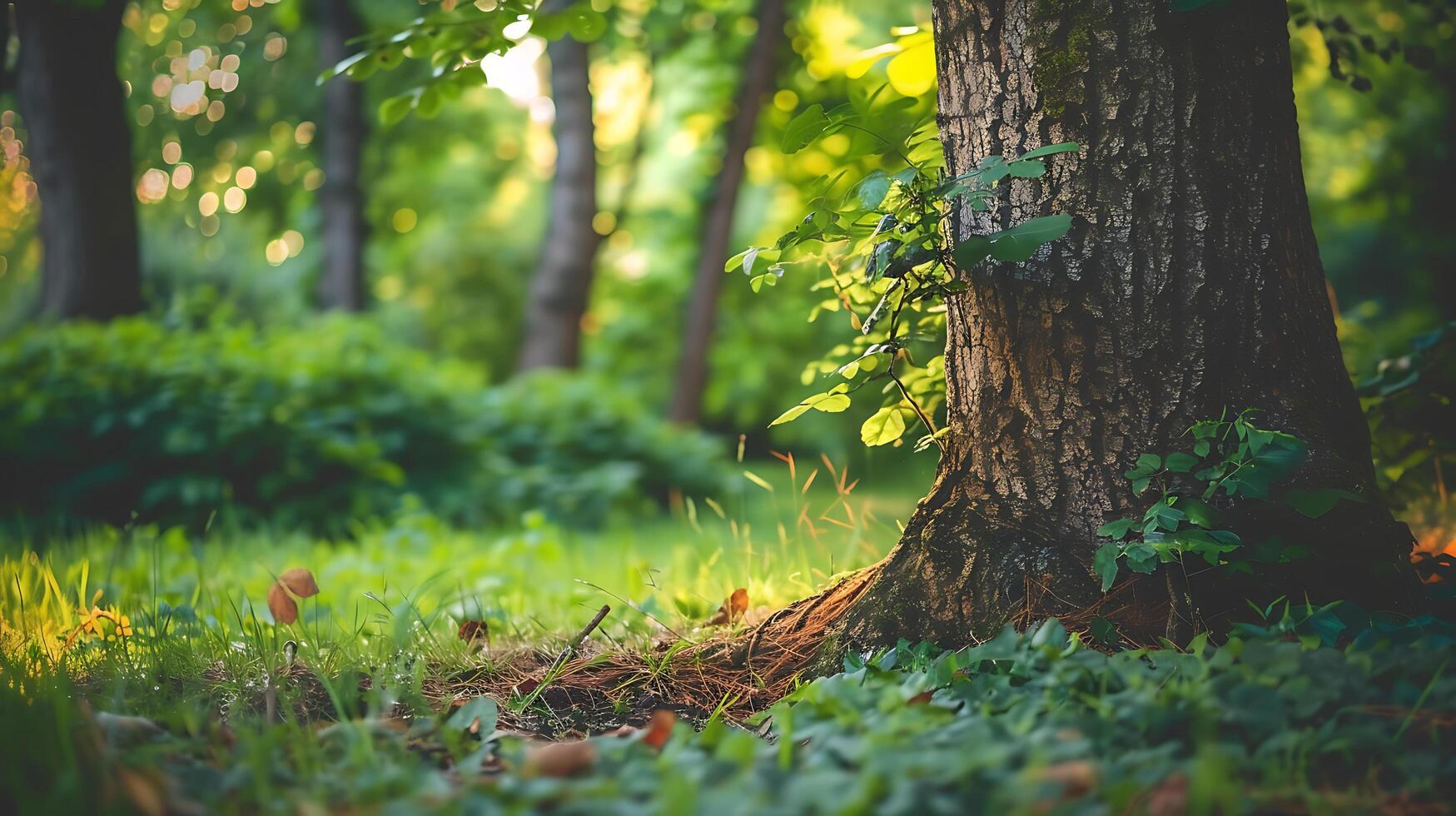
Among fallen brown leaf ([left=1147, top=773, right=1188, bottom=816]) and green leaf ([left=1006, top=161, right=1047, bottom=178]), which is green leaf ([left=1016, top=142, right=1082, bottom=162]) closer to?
green leaf ([left=1006, top=161, right=1047, bottom=178])

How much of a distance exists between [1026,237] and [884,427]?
2.06 ft

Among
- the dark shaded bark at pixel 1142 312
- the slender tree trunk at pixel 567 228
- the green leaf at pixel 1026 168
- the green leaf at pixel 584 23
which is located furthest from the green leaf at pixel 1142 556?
the slender tree trunk at pixel 567 228

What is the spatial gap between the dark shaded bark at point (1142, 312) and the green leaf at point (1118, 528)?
78mm

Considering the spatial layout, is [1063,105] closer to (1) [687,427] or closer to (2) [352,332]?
(2) [352,332]

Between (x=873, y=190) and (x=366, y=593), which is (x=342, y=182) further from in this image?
(x=873, y=190)

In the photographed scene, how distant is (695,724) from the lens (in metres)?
1.81

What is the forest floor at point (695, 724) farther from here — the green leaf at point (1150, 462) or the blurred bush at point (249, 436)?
the blurred bush at point (249, 436)

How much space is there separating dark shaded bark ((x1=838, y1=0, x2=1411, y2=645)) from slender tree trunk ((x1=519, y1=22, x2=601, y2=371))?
654 centimetres

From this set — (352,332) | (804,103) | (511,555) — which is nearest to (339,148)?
(352,332)

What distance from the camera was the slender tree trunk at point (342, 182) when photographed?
31.3 feet

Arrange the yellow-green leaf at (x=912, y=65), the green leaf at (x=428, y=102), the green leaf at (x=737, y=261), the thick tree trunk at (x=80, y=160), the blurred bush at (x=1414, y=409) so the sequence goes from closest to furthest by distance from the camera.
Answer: the green leaf at (x=737, y=261)
the yellow-green leaf at (x=912, y=65)
the green leaf at (x=428, y=102)
the blurred bush at (x=1414, y=409)
the thick tree trunk at (x=80, y=160)

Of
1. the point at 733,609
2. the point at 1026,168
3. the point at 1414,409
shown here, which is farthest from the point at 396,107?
the point at 1414,409

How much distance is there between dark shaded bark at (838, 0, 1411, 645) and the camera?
1.76 metres

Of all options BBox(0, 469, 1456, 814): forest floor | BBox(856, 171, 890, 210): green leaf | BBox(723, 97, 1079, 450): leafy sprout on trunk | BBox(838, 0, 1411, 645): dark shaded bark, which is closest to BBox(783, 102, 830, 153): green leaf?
BBox(723, 97, 1079, 450): leafy sprout on trunk
